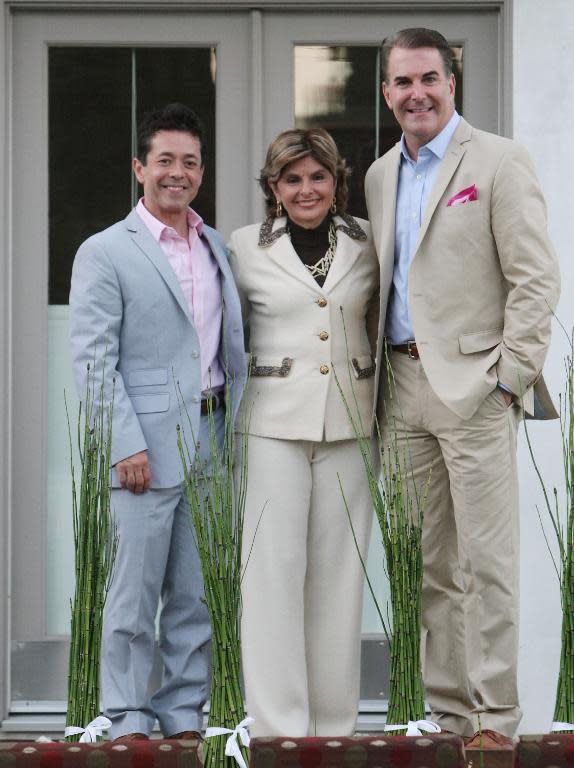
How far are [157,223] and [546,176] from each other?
1428 millimetres

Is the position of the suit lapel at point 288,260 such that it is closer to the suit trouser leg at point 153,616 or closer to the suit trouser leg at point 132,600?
the suit trouser leg at point 153,616

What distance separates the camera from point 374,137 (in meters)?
4.34

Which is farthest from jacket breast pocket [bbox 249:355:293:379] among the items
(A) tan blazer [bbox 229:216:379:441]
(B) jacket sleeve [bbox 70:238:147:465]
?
(B) jacket sleeve [bbox 70:238:147:465]

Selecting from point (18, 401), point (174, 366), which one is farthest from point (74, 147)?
point (174, 366)

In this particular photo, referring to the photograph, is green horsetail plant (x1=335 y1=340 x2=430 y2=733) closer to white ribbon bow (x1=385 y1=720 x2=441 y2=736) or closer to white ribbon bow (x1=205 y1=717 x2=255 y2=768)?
white ribbon bow (x1=385 y1=720 x2=441 y2=736)

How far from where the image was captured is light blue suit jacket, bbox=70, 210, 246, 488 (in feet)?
10.9

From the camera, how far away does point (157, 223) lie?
11.3ft

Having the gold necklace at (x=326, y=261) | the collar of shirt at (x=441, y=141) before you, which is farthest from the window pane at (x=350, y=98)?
the collar of shirt at (x=441, y=141)

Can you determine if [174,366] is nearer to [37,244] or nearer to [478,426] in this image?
[478,426]

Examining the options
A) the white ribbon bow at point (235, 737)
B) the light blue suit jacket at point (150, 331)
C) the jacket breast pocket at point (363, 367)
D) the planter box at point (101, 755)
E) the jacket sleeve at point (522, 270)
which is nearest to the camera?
the planter box at point (101, 755)

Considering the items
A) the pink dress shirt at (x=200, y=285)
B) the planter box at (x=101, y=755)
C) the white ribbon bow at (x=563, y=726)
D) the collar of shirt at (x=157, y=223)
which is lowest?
the white ribbon bow at (x=563, y=726)

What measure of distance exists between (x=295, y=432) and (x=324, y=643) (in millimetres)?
574

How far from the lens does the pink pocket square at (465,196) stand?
10.8ft

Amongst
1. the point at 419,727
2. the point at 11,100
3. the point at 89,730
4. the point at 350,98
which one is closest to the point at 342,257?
the point at 350,98
